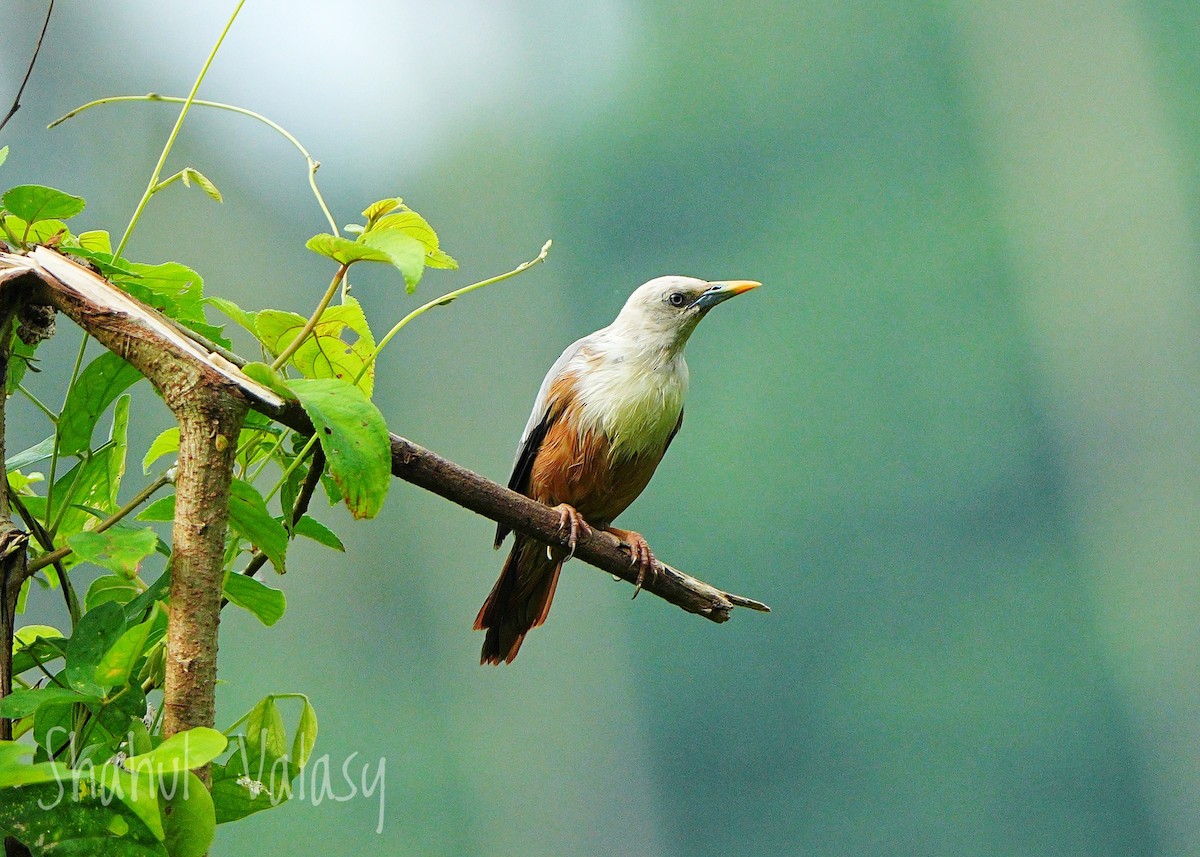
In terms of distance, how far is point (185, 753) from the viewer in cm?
59

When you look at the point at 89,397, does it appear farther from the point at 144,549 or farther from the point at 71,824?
the point at 71,824

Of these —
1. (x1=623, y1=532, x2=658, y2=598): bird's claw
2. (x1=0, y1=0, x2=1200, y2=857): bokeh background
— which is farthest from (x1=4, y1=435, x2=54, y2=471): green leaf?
(x1=0, y1=0, x2=1200, y2=857): bokeh background

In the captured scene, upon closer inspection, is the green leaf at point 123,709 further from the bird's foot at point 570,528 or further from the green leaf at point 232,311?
the bird's foot at point 570,528

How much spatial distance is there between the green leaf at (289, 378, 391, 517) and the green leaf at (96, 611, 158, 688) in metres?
0.17

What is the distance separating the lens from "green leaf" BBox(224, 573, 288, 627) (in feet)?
2.82

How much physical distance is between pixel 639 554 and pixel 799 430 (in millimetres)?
2973

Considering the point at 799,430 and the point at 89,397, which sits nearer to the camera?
the point at 89,397

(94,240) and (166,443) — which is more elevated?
(94,240)

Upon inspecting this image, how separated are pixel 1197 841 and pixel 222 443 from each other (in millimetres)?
4408

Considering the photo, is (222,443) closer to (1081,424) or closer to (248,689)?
(248,689)

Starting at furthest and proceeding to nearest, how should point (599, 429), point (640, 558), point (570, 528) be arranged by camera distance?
point (599, 429) < point (640, 558) < point (570, 528)

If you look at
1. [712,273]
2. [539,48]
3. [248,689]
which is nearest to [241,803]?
[248,689]

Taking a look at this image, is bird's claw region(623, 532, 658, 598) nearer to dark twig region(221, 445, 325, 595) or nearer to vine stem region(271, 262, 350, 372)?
dark twig region(221, 445, 325, 595)

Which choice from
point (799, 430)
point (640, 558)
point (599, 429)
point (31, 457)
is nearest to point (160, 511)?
point (31, 457)
